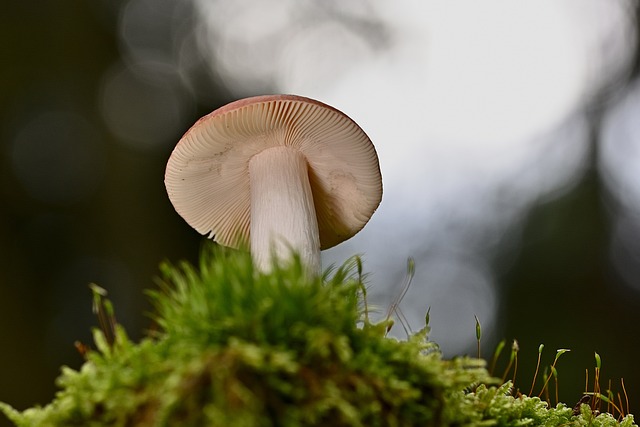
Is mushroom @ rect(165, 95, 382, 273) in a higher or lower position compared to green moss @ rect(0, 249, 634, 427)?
higher

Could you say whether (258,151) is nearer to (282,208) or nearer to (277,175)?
(277,175)

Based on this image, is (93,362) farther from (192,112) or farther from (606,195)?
(606,195)

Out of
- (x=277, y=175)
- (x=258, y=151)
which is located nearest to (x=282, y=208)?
(x=277, y=175)

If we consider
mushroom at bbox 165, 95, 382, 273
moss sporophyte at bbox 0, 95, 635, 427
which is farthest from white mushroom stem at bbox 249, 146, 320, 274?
moss sporophyte at bbox 0, 95, 635, 427

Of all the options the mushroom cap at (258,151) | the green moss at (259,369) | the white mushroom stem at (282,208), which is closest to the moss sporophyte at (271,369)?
the green moss at (259,369)

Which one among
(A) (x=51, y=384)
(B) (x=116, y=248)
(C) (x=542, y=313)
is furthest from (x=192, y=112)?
(C) (x=542, y=313)

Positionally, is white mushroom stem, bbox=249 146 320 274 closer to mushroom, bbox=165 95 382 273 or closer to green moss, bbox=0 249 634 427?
mushroom, bbox=165 95 382 273
